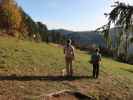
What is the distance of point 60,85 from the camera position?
19328 mm

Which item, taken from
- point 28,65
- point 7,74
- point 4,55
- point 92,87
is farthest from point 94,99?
point 4,55

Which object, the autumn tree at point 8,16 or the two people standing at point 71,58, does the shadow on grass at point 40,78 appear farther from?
the autumn tree at point 8,16

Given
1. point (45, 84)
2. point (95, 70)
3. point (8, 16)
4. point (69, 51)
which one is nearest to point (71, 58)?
point (69, 51)

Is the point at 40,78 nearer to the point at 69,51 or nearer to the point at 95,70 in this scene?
the point at 69,51

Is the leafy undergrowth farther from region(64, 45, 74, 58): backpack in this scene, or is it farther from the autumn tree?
the autumn tree

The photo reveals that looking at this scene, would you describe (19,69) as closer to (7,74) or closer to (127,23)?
(7,74)

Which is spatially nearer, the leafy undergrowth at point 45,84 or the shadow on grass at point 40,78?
the leafy undergrowth at point 45,84

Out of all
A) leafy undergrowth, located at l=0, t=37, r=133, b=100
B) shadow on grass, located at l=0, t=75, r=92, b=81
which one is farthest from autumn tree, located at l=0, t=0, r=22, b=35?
shadow on grass, located at l=0, t=75, r=92, b=81

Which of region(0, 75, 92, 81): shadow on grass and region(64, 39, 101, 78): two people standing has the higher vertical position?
region(64, 39, 101, 78): two people standing

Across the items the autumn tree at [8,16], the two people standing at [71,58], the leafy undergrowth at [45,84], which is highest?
the autumn tree at [8,16]

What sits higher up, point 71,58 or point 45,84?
point 71,58

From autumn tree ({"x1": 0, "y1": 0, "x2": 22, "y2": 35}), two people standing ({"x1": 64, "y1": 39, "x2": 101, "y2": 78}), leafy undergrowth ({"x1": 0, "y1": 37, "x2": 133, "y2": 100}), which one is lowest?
leafy undergrowth ({"x1": 0, "y1": 37, "x2": 133, "y2": 100})

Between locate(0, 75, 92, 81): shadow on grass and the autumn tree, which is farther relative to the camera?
the autumn tree

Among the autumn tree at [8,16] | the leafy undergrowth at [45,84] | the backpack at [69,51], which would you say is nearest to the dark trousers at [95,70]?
the leafy undergrowth at [45,84]
